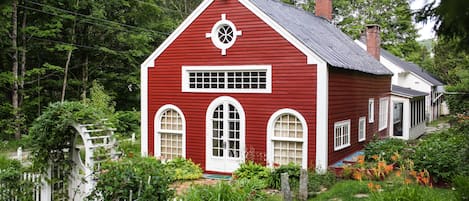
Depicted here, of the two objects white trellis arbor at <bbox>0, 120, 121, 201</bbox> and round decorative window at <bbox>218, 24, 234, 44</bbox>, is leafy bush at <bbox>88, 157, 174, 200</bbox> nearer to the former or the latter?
white trellis arbor at <bbox>0, 120, 121, 201</bbox>

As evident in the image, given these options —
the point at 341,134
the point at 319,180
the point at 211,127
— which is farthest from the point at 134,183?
the point at 341,134

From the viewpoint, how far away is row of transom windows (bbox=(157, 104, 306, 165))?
13086 millimetres

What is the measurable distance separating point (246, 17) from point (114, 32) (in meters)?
14.9

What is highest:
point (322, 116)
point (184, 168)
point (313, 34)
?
point (313, 34)

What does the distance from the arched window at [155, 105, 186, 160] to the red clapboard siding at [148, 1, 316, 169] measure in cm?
19

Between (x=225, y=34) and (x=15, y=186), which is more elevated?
(x=225, y=34)

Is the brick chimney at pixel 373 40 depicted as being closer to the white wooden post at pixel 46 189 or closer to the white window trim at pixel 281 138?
the white window trim at pixel 281 138

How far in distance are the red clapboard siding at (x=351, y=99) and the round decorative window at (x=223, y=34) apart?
10.6 feet

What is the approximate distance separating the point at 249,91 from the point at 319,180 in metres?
3.52

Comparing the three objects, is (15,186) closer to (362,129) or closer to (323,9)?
(362,129)

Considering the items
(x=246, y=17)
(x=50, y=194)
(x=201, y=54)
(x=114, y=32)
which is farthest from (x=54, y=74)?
(x=50, y=194)

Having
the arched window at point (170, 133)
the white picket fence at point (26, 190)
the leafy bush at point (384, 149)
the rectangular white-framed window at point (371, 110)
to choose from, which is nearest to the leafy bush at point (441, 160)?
the leafy bush at point (384, 149)

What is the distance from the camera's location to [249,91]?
13.6 m

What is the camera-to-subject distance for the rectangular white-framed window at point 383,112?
1941 cm
